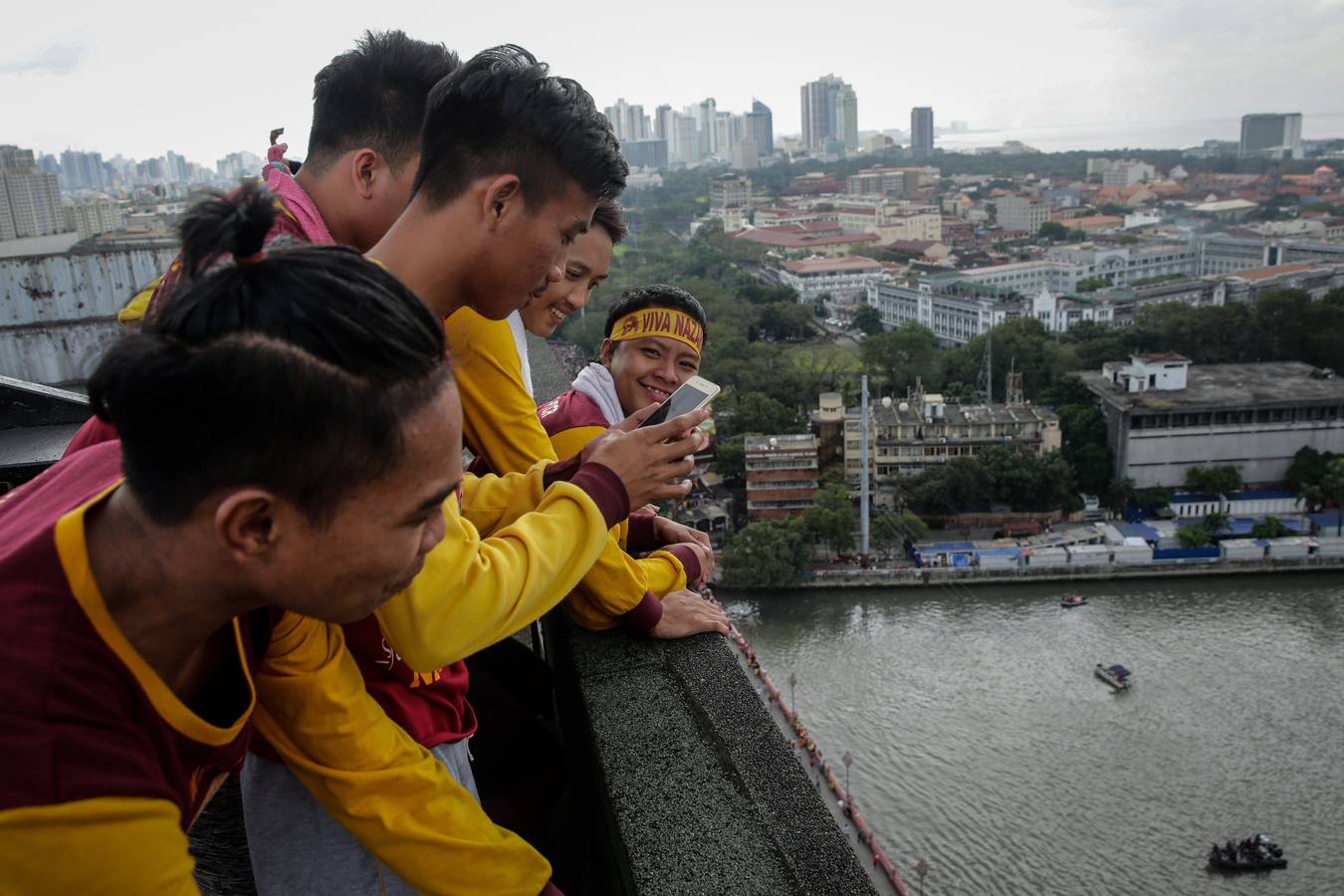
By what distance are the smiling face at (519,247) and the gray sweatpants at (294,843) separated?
29 cm

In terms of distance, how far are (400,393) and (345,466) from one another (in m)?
0.03

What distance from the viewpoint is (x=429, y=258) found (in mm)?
637

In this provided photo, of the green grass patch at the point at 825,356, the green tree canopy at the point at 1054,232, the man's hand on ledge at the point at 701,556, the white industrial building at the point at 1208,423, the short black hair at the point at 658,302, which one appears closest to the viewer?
the man's hand on ledge at the point at 701,556

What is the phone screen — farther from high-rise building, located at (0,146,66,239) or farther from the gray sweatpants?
high-rise building, located at (0,146,66,239)

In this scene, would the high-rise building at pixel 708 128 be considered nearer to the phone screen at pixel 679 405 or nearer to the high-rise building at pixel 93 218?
the high-rise building at pixel 93 218

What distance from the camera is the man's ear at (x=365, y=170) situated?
82cm

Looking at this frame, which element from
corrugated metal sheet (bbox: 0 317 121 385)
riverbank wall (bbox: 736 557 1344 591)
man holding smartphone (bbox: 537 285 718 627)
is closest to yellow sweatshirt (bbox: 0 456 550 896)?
man holding smartphone (bbox: 537 285 718 627)

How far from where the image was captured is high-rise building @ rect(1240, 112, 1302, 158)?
3778cm

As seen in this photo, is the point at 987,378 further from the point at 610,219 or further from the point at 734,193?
the point at 734,193

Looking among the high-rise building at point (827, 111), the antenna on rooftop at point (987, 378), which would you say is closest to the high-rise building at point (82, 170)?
the high-rise building at point (827, 111)

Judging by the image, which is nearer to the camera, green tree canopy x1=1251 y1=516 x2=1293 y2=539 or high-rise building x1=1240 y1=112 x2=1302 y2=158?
green tree canopy x1=1251 y1=516 x2=1293 y2=539

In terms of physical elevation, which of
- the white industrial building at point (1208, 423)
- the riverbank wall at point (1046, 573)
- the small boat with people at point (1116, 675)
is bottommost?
the riverbank wall at point (1046, 573)

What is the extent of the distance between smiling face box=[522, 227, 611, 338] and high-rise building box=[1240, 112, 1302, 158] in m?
42.7

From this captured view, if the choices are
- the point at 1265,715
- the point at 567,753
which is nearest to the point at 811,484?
the point at 1265,715
